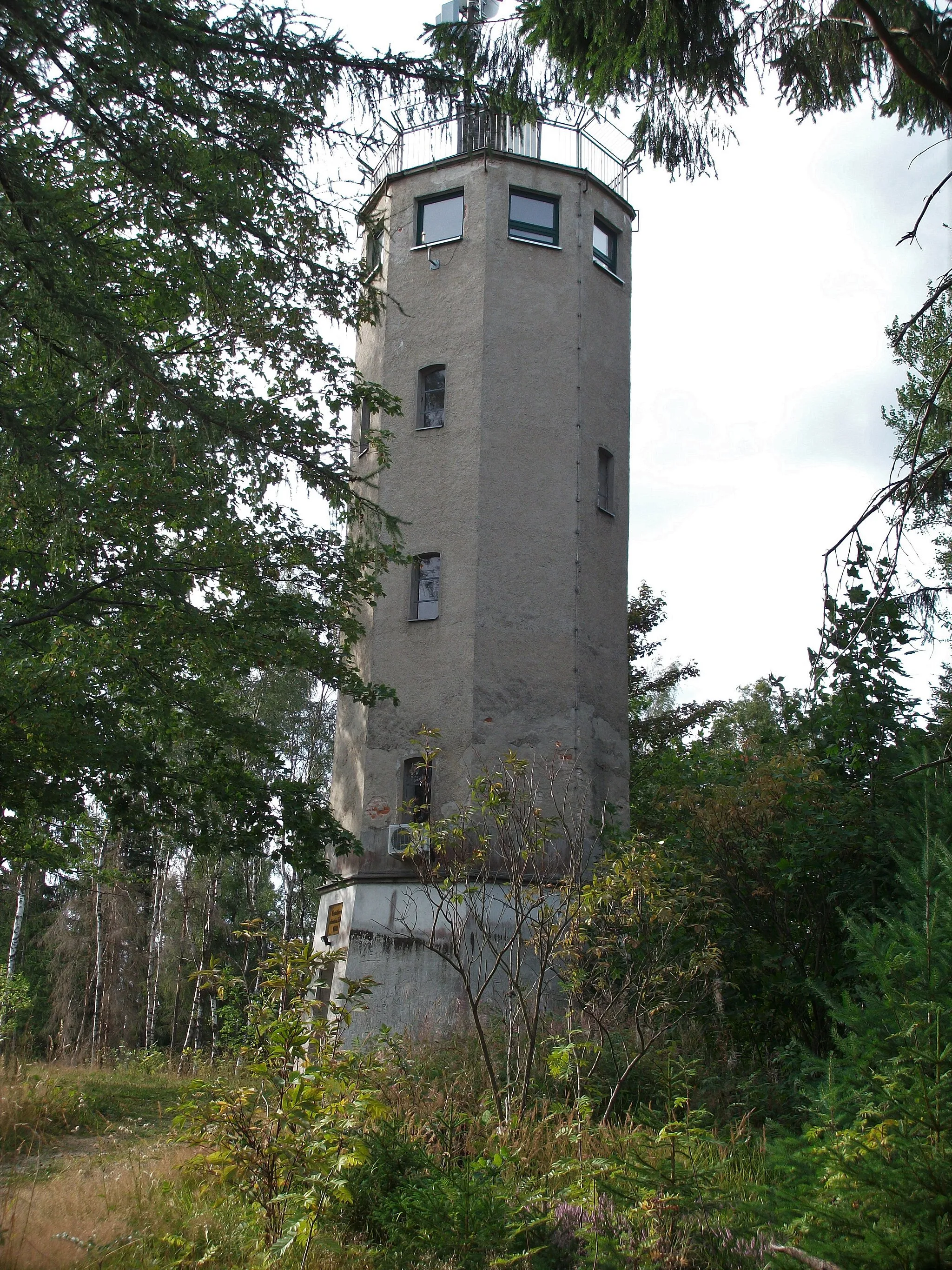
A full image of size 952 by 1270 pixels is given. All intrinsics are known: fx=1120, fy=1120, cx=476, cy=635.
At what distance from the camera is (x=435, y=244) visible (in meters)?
19.4

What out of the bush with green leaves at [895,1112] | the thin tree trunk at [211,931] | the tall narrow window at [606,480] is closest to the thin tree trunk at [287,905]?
the thin tree trunk at [211,931]

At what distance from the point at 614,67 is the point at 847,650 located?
4.08 meters

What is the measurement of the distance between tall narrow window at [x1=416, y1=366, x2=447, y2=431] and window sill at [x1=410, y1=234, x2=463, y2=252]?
2.25 m

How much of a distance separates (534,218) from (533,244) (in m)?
0.68

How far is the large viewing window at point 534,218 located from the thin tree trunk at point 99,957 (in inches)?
593

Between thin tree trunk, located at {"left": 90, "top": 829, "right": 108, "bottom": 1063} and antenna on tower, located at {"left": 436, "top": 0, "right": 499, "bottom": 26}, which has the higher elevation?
antenna on tower, located at {"left": 436, "top": 0, "right": 499, "bottom": 26}

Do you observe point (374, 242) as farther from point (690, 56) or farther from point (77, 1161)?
point (77, 1161)

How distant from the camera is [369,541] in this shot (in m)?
14.1

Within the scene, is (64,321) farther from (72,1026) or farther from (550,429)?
(72,1026)

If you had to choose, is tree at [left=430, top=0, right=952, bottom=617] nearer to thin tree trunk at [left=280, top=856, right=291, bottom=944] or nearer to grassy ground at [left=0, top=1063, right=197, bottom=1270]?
grassy ground at [left=0, top=1063, right=197, bottom=1270]

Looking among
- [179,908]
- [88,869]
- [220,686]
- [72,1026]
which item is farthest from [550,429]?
[72,1026]

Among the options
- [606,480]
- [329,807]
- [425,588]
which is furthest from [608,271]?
[329,807]

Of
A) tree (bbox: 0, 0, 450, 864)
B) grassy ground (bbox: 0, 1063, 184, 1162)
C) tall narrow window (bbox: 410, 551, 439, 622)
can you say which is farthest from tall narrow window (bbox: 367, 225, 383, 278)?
tall narrow window (bbox: 410, 551, 439, 622)

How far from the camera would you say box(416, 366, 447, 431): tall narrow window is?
18703 mm
